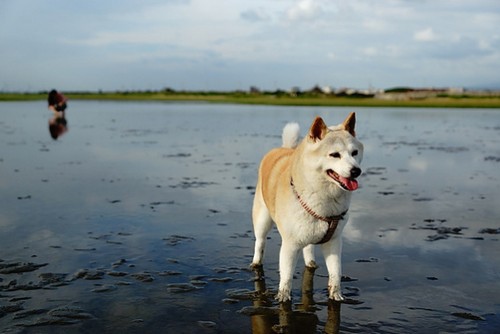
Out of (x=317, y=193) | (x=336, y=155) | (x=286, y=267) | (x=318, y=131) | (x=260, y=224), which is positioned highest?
(x=318, y=131)

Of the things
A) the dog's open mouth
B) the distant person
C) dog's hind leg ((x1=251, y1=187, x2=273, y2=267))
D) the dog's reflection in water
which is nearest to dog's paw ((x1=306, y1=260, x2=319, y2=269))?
dog's hind leg ((x1=251, y1=187, x2=273, y2=267))

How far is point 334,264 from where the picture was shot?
6242 mm

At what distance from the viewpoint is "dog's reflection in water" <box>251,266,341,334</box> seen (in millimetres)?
5590

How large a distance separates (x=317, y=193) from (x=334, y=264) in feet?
3.30

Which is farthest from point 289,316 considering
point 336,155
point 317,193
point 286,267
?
point 336,155

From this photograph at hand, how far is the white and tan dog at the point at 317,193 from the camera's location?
18.0 ft

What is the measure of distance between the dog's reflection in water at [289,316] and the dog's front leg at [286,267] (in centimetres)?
10

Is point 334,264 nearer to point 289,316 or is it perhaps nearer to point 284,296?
point 284,296

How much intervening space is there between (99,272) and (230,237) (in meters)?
2.46

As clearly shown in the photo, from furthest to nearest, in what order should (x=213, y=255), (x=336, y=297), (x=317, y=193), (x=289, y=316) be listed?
(x=213, y=255) → (x=336, y=297) → (x=289, y=316) → (x=317, y=193)

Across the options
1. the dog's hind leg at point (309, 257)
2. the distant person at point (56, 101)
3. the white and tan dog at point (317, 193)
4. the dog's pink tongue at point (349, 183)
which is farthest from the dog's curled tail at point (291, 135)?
the distant person at point (56, 101)

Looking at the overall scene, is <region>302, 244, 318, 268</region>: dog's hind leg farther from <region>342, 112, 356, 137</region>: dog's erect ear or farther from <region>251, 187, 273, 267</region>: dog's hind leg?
<region>342, 112, 356, 137</region>: dog's erect ear

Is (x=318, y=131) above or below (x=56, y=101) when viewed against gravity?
below

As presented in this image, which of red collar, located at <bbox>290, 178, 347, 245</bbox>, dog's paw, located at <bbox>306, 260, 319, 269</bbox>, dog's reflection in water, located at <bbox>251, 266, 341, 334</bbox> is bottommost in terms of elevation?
dog's reflection in water, located at <bbox>251, 266, 341, 334</bbox>
